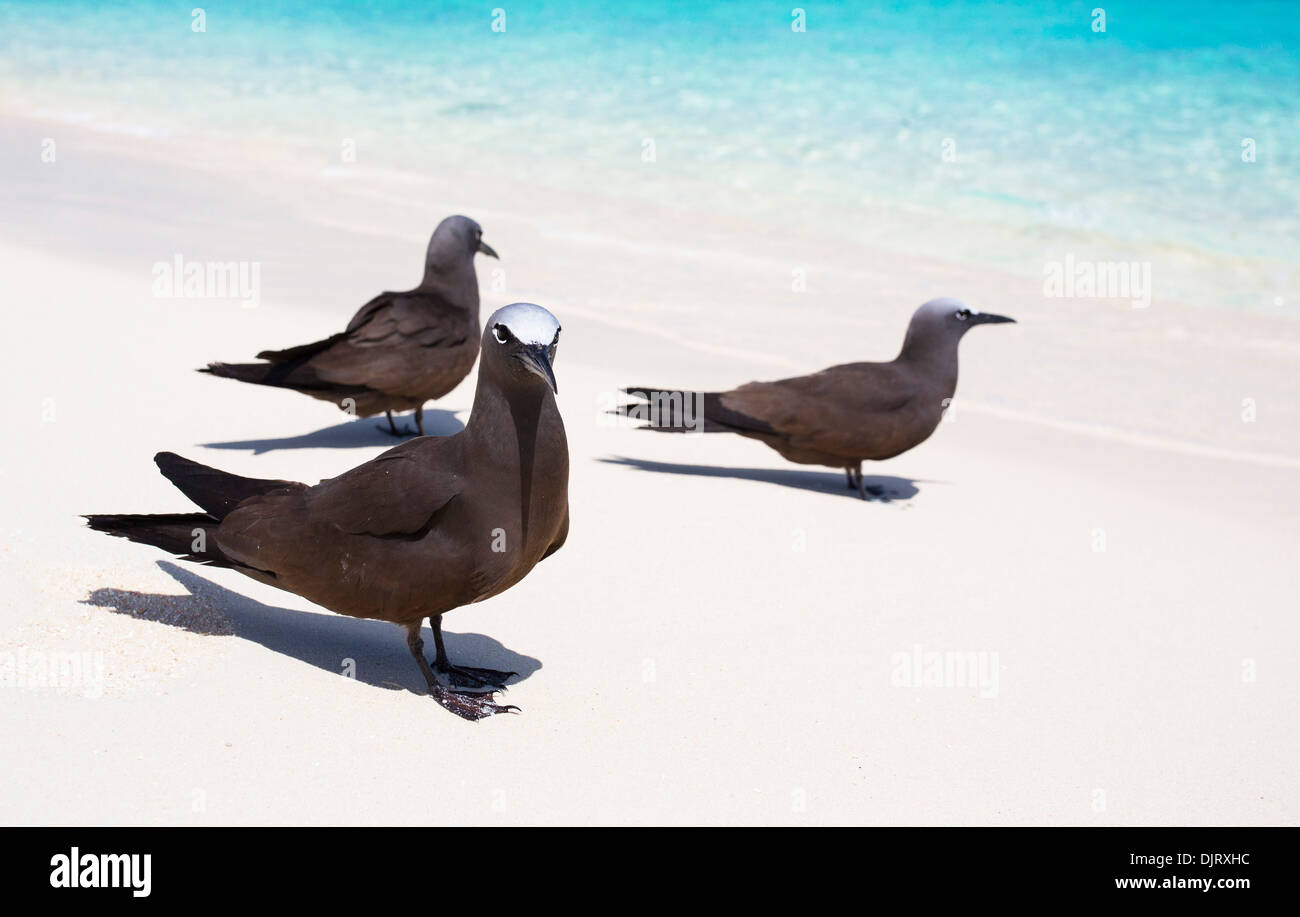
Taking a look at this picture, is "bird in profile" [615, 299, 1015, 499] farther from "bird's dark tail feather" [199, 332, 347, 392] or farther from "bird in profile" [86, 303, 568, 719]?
"bird in profile" [86, 303, 568, 719]

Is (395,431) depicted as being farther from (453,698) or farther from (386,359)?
(453,698)

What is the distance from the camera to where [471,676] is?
409cm

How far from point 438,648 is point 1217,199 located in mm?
13238

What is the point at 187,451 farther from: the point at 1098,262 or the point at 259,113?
the point at 259,113

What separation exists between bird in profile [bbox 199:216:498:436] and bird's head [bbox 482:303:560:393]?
112 inches

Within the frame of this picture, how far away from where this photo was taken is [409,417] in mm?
7363

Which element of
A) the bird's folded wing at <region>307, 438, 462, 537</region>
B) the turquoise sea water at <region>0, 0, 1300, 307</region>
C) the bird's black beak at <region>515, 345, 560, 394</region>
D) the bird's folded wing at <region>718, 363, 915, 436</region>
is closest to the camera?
the bird's black beak at <region>515, 345, 560, 394</region>

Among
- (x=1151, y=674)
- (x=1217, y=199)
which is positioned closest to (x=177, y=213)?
(x=1151, y=674)

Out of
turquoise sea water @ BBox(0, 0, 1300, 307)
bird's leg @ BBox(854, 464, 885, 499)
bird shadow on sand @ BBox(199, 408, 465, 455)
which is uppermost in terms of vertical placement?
turquoise sea water @ BBox(0, 0, 1300, 307)

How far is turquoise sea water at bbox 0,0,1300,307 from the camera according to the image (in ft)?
48.2

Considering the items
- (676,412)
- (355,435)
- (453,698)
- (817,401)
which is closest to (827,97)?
(817,401)

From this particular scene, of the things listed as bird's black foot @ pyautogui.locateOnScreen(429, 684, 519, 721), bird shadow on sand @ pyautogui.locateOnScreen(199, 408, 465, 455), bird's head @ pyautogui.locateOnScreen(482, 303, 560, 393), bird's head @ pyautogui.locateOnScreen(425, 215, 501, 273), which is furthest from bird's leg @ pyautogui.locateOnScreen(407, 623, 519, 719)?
bird's head @ pyautogui.locateOnScreen(425, 215, 501, 273)

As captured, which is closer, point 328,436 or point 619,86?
point 328,436

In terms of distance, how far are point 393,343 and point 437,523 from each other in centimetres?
291
